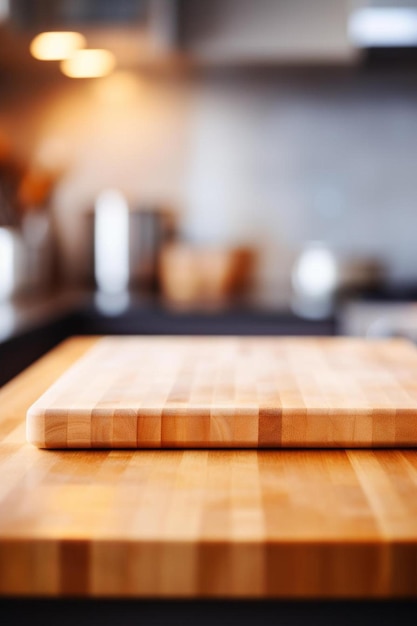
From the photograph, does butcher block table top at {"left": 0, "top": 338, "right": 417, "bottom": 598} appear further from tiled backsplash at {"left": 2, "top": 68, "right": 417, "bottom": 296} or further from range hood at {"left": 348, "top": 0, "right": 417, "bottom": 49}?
tiled backsplash at {"left": 2, "top": 68, "right": 417, "bottom": 296}

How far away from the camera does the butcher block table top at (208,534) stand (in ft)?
1.57

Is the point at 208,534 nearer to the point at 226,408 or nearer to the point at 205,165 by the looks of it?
the point at 226,408

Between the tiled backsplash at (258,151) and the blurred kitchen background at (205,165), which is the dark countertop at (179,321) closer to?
the blurred kitchen background at (205,165)

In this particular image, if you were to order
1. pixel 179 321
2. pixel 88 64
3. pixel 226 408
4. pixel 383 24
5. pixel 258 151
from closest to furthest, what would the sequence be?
pixel 226 408 → pixel 179 321 → pixel 383 24 → pixel 88 64 → pixel 258 151

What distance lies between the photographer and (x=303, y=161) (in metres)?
2.43

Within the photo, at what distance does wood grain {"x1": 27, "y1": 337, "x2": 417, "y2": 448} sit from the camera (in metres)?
0.69

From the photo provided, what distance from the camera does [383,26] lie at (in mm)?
2023

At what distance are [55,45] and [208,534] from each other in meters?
1.86

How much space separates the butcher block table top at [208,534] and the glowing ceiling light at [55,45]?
1.59 meters

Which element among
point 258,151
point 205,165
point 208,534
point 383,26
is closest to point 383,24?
point 383,26

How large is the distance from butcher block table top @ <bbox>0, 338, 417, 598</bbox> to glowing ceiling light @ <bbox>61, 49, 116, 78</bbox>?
5.77 ft

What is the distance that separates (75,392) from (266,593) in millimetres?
341

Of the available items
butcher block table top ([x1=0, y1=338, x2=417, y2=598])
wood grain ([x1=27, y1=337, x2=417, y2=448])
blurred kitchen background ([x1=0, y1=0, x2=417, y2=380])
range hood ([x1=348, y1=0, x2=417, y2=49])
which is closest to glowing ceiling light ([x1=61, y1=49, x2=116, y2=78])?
blurred kitchen background ([x1=0, y1=0, x2=417, y2=380])

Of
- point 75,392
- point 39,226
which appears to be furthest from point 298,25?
point 75,392
